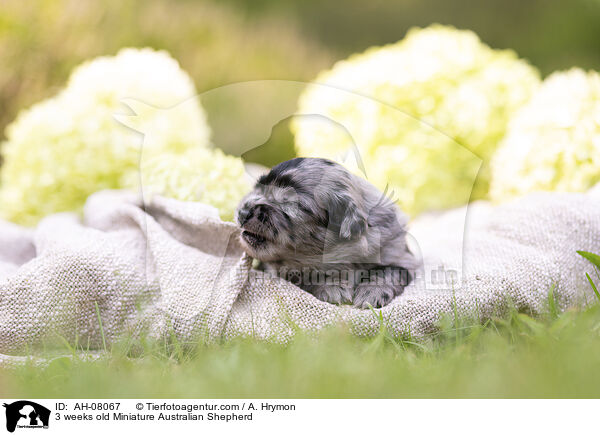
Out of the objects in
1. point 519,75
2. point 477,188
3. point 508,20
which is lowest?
point 477,188

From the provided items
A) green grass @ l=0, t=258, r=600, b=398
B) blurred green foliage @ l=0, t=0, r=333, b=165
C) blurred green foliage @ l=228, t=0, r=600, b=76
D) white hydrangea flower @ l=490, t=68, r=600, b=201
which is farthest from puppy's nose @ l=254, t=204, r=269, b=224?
blurred green foliage @ l=228, t=0, r=600, b=76

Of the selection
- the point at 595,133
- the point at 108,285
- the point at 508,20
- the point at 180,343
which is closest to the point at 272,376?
the point at 180,343

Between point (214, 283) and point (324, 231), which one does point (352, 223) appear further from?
point (214, 283)

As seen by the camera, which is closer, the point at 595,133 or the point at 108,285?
the point at 108,285

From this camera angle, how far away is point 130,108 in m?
2.98

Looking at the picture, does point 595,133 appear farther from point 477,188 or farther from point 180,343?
point 180,343

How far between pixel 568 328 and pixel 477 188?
2.23 meters

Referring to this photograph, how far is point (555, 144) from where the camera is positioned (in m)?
3.58

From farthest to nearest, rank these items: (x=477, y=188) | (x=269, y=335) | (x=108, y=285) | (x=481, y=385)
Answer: (x=477, y=188) < (x=108, y=285) < (x=269, y=335) < (x=481, y=385)

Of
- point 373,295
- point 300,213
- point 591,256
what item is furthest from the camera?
point 591,256

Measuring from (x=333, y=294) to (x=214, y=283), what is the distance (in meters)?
0.53

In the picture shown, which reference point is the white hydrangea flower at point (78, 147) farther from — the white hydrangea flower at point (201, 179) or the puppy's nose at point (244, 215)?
the puppy's nose at point (244, 215)

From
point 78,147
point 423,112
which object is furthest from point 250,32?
point 78,147

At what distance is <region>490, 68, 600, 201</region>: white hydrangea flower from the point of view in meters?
3.48
